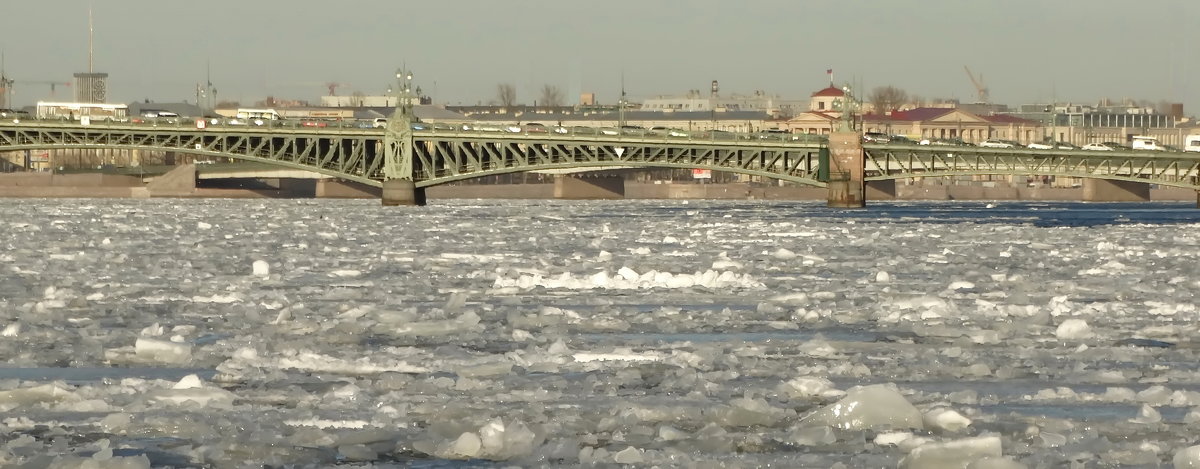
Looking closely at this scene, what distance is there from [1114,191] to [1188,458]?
427ft

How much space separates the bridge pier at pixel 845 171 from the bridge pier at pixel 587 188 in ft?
124

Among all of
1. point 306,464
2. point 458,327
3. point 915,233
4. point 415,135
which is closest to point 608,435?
point 306,464

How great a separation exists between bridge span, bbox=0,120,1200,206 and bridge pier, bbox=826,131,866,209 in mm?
51

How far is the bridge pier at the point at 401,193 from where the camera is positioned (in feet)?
324

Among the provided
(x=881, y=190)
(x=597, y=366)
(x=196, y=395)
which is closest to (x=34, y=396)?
(x=196, y=395)

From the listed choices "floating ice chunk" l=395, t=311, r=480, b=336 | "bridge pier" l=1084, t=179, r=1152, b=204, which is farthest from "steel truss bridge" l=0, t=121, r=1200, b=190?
"floating ice chunk" l=395, t=311, r=480, b=336

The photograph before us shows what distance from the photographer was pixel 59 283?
23750mm

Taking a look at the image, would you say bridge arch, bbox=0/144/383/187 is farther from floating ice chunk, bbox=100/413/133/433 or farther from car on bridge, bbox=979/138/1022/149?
floating ice chunk, bbox=100/413/133/433

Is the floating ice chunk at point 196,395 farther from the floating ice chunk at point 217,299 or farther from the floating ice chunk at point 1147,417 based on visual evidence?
the floating ice chunk at point 217,299

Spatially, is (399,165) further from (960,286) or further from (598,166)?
(960,286)

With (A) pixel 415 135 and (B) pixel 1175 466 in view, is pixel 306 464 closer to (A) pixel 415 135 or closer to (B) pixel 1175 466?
(B) pixel 1175 466

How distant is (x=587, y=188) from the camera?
455 feet

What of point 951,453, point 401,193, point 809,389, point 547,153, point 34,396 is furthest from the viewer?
point 547,153

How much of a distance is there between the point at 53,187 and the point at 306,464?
133 m
